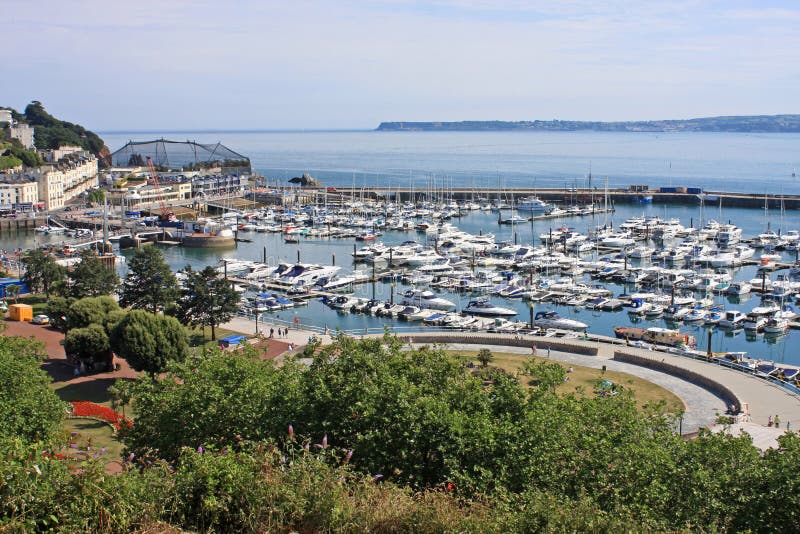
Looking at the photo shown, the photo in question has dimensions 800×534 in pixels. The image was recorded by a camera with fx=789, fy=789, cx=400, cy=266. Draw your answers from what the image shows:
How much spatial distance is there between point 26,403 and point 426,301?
24649mm

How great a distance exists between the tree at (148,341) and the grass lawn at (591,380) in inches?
300

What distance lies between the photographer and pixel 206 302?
2602 cm

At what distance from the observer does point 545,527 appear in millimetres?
8227

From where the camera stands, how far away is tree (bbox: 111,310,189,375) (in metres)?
20.7

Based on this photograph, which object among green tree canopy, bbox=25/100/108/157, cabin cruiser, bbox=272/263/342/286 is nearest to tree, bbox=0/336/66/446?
cabin cruiser, bbox=272/263/342/286

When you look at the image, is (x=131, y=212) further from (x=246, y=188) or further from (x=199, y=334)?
(x=199, y=334)

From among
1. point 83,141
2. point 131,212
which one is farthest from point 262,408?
point 83,141

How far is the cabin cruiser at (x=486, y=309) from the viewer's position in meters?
35.2

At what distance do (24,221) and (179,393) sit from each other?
2248 inches

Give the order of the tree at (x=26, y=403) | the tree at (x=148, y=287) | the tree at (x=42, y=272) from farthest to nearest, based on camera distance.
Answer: the tree at (x=42, y=272) < the tree at (x=148, y=287) < the tree at (x=26, y=403)

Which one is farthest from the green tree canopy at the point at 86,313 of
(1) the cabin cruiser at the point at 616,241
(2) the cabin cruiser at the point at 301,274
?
(1) the cabin cruiser at the point at 616,241

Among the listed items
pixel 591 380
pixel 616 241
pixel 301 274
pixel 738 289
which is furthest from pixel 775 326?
pixel 301 274

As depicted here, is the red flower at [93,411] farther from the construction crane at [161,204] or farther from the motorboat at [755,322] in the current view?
the construction crane at [161,204]

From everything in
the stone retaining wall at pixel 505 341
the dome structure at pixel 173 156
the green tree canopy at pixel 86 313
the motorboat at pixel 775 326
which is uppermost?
the dome structure at pixel 173 156
